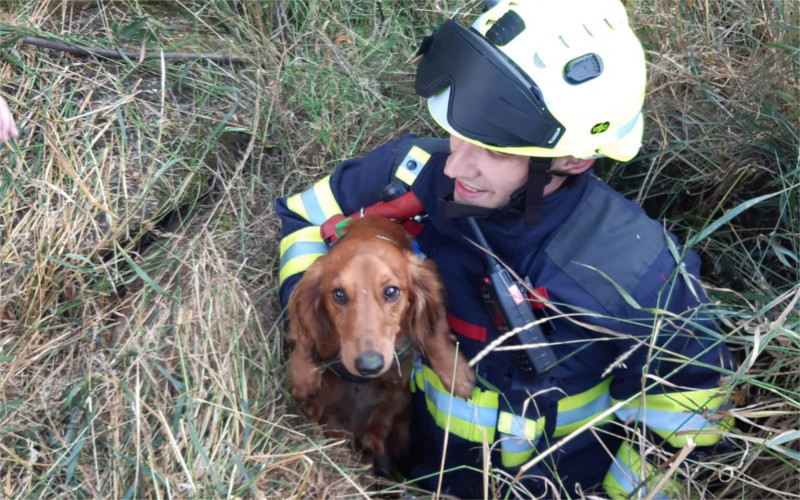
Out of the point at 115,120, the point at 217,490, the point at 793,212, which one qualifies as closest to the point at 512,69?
the point at 793,212

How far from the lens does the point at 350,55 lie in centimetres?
408

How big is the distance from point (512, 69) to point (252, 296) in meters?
1.54

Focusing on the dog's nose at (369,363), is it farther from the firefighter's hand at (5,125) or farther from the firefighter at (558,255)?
the firefighter's hand at (5,125)

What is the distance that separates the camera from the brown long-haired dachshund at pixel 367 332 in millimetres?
2641

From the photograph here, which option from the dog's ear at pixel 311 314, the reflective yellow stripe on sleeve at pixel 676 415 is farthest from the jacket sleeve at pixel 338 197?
the reflective yellow stripe on sleeve at pixel 676 415

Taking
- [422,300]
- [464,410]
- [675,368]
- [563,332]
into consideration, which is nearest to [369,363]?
[422,300]

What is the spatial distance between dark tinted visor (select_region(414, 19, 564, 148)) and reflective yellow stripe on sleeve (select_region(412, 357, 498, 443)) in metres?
1.04

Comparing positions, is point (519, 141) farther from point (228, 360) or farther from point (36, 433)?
point (36, 433)

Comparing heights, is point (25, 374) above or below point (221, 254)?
below

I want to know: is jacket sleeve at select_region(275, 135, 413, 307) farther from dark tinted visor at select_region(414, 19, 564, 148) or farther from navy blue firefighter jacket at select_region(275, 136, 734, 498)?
dark tinted visor at select_region(414, 19, 564, 148)

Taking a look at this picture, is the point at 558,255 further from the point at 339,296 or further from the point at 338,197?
the point at 338,197

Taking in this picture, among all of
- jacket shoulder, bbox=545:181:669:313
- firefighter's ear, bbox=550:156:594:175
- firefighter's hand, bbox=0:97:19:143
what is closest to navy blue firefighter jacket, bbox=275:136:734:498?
jacket shoulder, bbox=545:181:669:313

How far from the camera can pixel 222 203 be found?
354 centimetres

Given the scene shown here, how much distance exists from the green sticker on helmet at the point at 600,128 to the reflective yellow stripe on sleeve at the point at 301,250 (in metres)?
1.21
